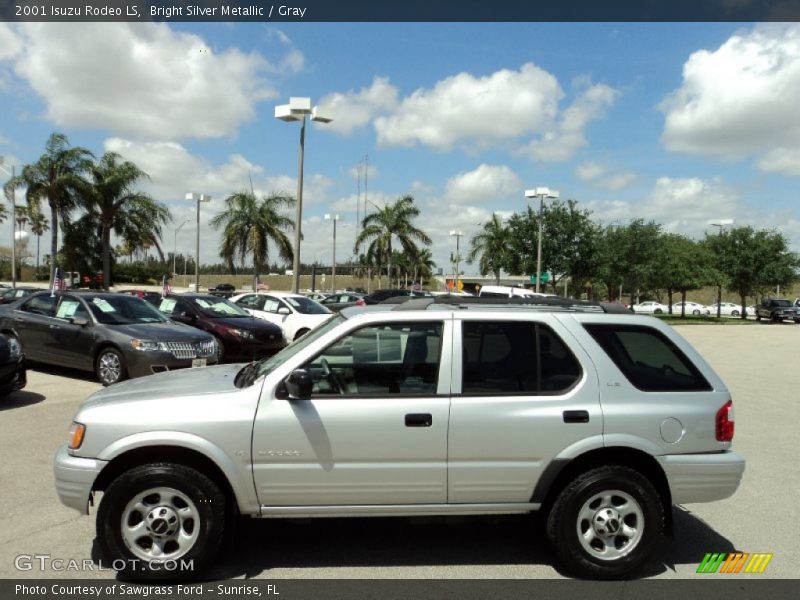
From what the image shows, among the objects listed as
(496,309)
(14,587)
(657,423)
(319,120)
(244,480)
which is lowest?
(14,587)

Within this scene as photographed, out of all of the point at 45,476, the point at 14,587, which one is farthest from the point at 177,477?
the point at 45,476

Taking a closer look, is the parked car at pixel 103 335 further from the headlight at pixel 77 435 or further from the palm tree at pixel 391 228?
the palm tree at pixel 391 228

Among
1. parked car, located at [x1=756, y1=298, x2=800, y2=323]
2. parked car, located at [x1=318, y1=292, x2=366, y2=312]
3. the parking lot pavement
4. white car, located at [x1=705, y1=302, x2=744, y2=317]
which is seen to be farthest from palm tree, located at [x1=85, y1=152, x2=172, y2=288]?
white car, located at [x1=705, y1=302, x2=744, y2=317]

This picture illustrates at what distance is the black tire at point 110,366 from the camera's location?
10461 millimetres

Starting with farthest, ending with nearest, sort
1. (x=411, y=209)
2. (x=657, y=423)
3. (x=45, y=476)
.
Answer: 1. (x=411, y=209)
2. (x=45, y=476)
3. (x=657, y=423)

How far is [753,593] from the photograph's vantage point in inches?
156

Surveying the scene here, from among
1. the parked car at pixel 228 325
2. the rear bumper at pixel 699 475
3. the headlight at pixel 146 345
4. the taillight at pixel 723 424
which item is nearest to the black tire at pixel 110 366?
Answer: the headlight at pixel 146 345

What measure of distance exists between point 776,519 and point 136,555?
4.79 metres

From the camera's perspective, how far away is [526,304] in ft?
15.2

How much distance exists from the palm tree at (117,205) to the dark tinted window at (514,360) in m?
33.4

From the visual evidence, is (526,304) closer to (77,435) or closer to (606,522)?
(606,522)

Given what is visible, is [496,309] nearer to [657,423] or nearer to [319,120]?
[657,423]

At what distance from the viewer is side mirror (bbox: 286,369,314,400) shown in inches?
153

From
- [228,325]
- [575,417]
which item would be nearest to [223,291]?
[228,325]
